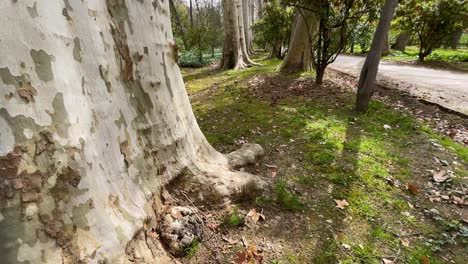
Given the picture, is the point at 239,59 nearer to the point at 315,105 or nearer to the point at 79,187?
the point at 315,105

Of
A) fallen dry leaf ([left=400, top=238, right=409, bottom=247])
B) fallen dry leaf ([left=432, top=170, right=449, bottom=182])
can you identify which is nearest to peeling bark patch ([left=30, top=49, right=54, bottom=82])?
fallen dry leaf ([left=400, top=238, right=409, bottom=247])

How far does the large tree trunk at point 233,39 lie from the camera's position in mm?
10698

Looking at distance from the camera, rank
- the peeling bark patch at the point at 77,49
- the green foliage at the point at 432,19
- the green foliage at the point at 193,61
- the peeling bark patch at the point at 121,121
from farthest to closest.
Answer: the green foliage at the point at 193,61 → the green foliage at the point at 432,19 → the peeling bark patch at the point at 121,121 → the peeling bark patch at the point at 77,49

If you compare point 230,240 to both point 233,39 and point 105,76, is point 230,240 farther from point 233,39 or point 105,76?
point 233,39

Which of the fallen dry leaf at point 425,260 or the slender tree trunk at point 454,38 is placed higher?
the slender tree trunk at point 454,38

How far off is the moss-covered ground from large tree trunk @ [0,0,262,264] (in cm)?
70

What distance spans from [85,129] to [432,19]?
13.8m

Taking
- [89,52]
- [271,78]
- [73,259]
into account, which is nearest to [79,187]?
[73,259]

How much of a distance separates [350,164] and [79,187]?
3.10 meters

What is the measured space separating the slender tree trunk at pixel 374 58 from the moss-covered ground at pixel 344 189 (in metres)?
0.35

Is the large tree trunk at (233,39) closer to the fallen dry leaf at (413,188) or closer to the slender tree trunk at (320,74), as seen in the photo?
the slender tree trunk at (320,74)

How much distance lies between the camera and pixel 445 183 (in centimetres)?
312

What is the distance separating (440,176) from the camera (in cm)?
322

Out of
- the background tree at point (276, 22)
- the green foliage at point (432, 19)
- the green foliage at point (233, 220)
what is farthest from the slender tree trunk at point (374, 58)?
the green foliage at point (432, 19)
